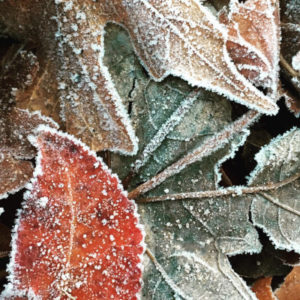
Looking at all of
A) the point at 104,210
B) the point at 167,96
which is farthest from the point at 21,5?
the point at 104,210

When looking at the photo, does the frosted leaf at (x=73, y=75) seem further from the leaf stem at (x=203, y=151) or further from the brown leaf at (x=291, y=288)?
the brown leaf at (x=291, y=288)

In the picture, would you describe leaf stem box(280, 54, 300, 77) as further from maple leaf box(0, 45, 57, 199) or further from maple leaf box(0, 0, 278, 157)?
maple leaf box(0, 45, 57, 199)

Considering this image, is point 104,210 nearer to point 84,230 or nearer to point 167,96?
point 84,230

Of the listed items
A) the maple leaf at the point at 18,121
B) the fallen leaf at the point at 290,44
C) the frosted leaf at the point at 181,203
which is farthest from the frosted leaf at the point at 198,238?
the maple leaf at the point at 18,121

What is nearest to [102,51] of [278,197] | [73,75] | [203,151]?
[73,75]

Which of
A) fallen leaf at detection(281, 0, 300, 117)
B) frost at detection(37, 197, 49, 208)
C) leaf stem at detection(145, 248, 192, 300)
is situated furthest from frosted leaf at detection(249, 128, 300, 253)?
frost at detection(37, 197, 49, 208)

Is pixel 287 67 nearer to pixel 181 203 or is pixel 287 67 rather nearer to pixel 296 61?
Answer: pixel 296 61
